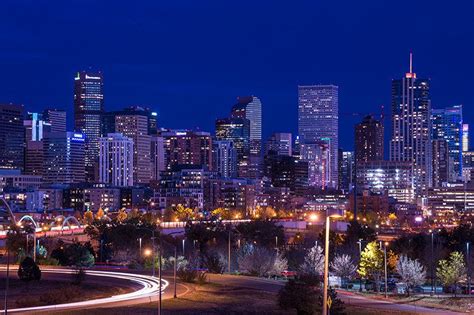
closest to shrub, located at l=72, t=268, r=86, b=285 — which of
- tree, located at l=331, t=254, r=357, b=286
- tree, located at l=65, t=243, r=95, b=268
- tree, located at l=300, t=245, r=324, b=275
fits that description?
tree, located at l=65, t=243, r=95, b=268

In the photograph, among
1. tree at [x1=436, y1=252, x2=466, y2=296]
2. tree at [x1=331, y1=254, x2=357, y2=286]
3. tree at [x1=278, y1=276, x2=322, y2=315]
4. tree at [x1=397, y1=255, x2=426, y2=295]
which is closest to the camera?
tree at [x1=278, y1=276, x2=322, y2=315]

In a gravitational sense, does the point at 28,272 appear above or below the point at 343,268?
above

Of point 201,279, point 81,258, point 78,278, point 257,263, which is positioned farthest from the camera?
point 257,263

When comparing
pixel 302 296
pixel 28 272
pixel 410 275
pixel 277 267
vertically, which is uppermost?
pixel 302 296

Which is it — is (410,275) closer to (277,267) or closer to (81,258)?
(277,267)

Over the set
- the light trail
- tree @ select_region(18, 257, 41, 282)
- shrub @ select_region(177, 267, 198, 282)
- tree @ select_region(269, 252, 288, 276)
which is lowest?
tree @ select_region(269, 252, 288, 276)

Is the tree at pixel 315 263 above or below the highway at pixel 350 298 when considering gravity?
above

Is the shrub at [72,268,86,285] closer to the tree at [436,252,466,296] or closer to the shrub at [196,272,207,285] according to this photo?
the shrub at [196,272,207,285]

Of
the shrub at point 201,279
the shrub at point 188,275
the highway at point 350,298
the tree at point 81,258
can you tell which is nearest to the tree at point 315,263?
the highway at point 350,298

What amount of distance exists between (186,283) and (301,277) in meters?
19.4

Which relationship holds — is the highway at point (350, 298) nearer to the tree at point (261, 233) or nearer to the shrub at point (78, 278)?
the shrub at point (78, 278)

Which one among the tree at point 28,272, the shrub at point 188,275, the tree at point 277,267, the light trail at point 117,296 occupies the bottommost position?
the tree at point 277,267

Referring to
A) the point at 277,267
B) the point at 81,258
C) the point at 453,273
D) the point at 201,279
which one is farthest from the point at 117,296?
the point at 453,273

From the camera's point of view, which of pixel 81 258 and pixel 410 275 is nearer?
pixel 410 275
